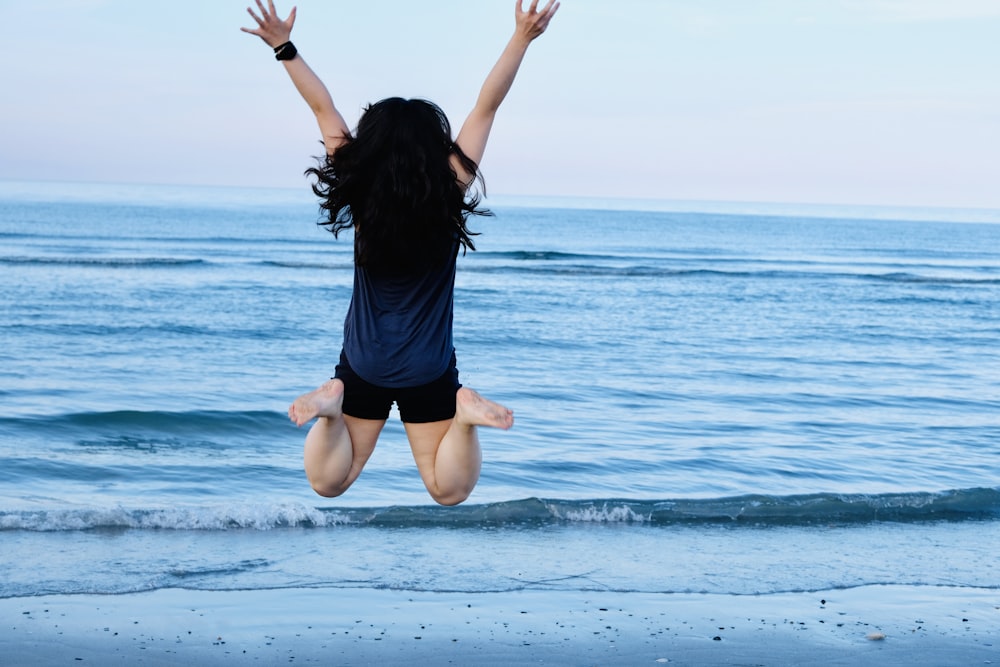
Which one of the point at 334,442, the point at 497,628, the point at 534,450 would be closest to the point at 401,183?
the point at 334,442

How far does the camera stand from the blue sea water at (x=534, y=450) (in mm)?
7426

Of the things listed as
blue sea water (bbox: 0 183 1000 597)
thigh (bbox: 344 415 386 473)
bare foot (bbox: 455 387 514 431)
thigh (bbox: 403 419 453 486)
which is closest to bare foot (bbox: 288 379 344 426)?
thigh (bbox: 344 415 386 473)

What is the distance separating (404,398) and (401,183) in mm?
830

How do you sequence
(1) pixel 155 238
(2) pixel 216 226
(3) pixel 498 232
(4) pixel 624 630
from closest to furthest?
(4) pixel 624 630 → (1) pixel 155 238 → (2) pixel 216 226 → (3) pixel 498 232

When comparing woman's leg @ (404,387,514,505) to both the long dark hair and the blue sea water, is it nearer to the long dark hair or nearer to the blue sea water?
the long dark hair

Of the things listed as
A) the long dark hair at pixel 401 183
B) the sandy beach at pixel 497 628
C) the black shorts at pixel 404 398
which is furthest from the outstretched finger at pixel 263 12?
the sandy beach at pixel 497 628

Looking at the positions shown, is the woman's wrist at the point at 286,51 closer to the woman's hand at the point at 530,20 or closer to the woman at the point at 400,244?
the woman at the point at 400,244

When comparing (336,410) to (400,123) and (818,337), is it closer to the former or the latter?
(400,123)

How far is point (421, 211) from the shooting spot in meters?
Answer: 3.62

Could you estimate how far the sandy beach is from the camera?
18.4ft

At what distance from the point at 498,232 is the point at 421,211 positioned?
6838 centimetres

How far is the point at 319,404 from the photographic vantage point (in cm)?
372

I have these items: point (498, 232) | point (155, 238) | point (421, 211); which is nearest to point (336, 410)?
point (421, 211)

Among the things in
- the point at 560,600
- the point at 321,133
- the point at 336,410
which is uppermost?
the point at 321,133
